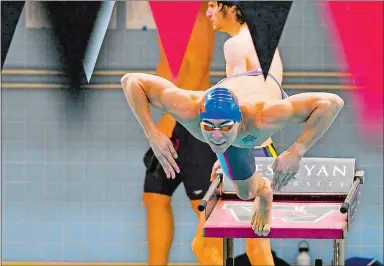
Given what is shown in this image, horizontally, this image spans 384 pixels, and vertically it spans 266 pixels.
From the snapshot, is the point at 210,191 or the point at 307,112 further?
the point at 210,191

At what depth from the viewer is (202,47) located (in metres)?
7.31

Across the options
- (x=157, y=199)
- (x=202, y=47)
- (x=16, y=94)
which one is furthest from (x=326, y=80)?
(x=16, y=94)

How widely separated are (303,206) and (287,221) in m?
0.34

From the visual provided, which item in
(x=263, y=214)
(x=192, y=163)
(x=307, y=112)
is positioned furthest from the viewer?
(x=192, y=163)

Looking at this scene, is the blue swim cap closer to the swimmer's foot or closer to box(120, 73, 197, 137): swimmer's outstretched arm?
box(120, 73, 197, 137): swimmer's outstretched arm

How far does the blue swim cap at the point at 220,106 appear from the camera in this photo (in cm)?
482

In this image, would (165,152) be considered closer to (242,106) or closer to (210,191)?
(242,106)

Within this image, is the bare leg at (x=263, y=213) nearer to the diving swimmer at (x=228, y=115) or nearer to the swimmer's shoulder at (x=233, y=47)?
the diving swimmer at (x=228, y=115)

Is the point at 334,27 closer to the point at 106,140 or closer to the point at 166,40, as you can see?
the point at 166,40

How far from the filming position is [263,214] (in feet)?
17.4

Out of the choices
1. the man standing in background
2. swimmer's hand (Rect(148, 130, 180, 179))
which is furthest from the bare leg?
the man standing in background

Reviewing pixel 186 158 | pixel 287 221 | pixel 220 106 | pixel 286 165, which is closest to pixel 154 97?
pixel 220 106

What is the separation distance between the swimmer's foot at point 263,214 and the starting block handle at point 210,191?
0.76 ft

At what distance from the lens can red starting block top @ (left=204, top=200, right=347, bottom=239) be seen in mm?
5277
